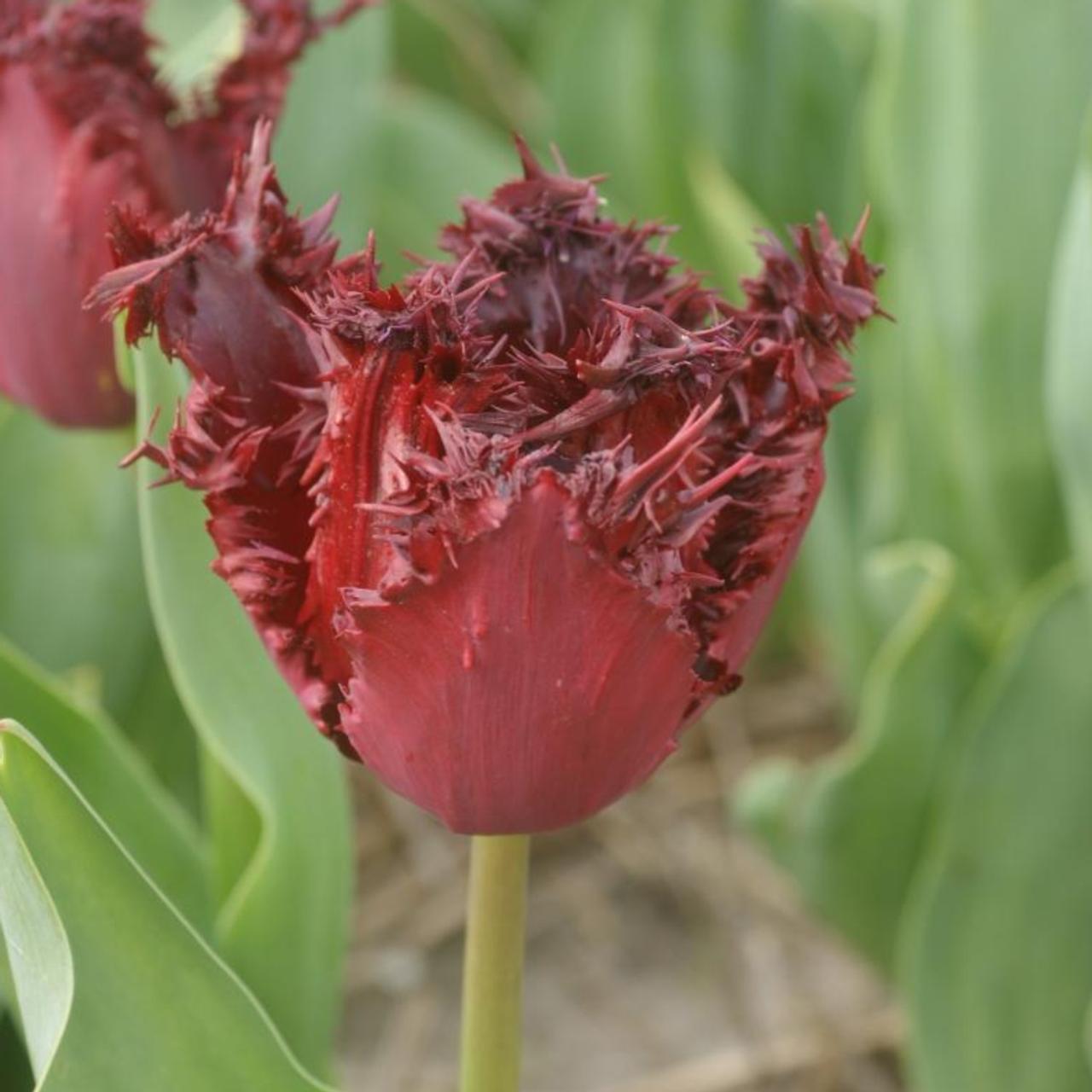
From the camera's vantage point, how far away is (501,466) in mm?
423

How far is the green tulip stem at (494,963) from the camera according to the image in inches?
20.8

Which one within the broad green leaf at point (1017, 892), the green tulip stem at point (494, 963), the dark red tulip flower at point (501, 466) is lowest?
the broad green leaf at point (1017, 892)

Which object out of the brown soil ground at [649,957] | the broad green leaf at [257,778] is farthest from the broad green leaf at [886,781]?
the broad green leaf at [257,778]

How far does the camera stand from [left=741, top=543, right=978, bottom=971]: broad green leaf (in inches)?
35.4

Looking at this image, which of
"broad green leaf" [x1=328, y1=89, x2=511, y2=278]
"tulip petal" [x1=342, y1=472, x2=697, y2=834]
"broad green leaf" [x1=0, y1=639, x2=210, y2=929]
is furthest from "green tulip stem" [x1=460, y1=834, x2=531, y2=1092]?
"broad green leaf" [x1=328, y1=89, x2=511, y2=278]

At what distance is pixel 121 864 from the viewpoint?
51 cm

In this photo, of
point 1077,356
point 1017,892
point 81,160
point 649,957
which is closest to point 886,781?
point 1017,892

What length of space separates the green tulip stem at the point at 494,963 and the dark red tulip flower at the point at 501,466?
0.06 meters

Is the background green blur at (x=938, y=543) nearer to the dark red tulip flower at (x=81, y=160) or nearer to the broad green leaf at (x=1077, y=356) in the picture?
the broad green leaf at (x=1077, y=356)

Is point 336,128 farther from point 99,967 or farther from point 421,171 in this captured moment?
point 99,967

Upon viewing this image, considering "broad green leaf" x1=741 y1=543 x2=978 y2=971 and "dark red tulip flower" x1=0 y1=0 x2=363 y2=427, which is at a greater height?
"dark red tulip flower" x1=0 y1=0 x2=363 y2=427

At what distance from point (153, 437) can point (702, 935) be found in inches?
30.7

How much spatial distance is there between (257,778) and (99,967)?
0.53ft

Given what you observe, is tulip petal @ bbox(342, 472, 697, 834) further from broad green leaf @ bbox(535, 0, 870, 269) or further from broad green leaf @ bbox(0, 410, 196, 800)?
broad green leaf @ bbox(535, 0, 870, 269)
